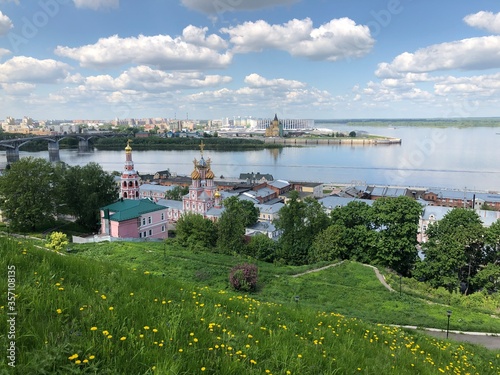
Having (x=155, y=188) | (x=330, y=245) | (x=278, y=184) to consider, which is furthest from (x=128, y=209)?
(x=278, y=184)

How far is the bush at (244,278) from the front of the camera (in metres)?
12.1

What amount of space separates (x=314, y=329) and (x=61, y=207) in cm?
2320

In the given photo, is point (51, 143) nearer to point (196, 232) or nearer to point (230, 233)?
point (196, 232)

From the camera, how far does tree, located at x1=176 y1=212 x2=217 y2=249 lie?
2081 cm

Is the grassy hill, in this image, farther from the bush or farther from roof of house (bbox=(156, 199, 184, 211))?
roof of house (bbox=(156, 199, 184, 211))

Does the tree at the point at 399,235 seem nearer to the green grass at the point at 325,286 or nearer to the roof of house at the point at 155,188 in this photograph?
the green grass at the point at 325,286

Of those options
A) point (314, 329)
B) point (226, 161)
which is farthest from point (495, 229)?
point (226, 161)

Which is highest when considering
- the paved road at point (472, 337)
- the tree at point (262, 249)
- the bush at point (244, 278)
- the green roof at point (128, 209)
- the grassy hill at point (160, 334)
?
the grassy hill at point (160, 334)

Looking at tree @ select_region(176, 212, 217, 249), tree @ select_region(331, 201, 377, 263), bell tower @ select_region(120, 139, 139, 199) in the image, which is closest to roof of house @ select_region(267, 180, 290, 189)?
bell tower @ select_region(120, 139, 139, 199)

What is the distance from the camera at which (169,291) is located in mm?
4203

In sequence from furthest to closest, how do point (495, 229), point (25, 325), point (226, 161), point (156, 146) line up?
point (156, 146)
point (226, 161)
point (495, 229)
point (25, 325)

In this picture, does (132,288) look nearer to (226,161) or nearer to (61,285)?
(61,285)

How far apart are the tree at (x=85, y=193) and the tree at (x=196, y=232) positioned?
21.0ft

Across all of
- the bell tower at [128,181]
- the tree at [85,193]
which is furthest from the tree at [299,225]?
the tree at [85,193]
